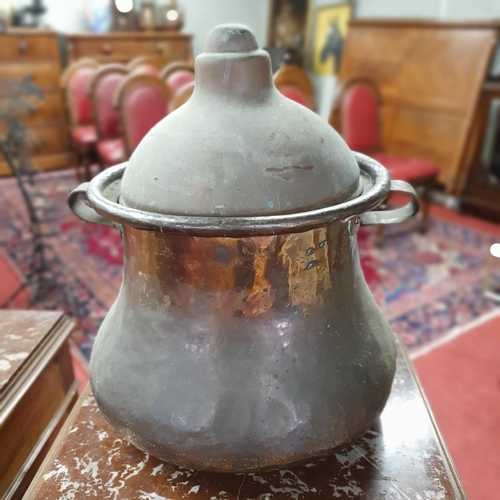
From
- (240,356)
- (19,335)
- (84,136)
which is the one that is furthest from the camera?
(84,136)

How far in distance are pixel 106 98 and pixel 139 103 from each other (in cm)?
78

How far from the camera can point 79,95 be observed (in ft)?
15.5

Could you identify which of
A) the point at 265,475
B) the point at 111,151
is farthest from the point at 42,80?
the point at 265,475

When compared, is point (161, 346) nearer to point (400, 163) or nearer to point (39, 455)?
point (39, 455)

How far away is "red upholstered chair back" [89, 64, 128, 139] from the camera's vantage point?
12.7 ft

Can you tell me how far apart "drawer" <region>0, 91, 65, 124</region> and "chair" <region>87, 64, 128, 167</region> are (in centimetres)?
172

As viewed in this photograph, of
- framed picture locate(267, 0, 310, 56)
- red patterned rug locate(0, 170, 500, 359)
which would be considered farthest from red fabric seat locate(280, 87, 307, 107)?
framed picture locate(267, 0, 310, 56)

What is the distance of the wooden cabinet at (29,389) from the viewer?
1030mm

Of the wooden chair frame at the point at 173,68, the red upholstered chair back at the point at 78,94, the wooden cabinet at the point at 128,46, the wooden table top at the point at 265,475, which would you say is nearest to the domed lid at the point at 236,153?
the wooden table top at the point at 265,475

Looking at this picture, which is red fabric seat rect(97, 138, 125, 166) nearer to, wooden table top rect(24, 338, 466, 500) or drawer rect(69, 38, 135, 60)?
drawer rect(69, 38, 135, 60)

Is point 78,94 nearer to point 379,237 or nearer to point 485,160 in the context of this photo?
point 379,237

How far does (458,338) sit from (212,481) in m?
1.97

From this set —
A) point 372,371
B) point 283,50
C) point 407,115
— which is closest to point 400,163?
point 407,115

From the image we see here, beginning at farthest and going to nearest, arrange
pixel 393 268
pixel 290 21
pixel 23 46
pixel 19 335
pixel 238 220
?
pixel 290 21 → pixel 23 46 → pixel 393 268 → pixel 19 335 → pixel 238 220
